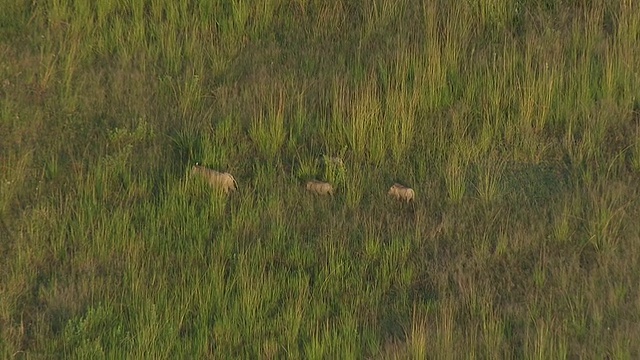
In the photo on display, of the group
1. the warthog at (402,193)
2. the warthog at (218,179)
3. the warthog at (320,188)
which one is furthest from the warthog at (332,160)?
the warthog at (218,179)

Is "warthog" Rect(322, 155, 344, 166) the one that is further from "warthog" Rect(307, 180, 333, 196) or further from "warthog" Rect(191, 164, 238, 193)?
"warthog" Rect(191, 164, 238, 193)

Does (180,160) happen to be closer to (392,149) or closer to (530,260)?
(392,149)

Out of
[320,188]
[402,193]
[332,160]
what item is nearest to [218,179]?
[320,188]

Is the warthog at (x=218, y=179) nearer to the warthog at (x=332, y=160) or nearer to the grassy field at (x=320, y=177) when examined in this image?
the grassy field at (x=320, y=177)

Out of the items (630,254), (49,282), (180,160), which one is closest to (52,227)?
(49,282)

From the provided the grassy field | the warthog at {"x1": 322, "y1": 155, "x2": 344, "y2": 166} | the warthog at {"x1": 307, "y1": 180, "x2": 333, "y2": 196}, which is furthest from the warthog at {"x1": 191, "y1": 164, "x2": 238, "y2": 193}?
the warthog at {"x1": 322, "y1": 155, "x2": 344, "y2": 166}

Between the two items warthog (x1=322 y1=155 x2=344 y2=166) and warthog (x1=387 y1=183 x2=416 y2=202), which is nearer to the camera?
warthog (x1=387 y1=183 x2=416 y2=202)
